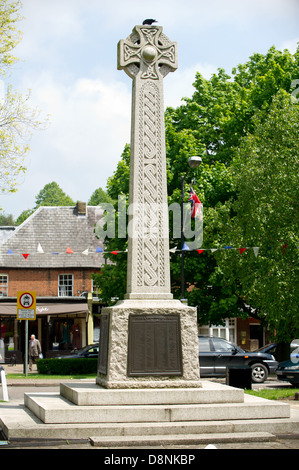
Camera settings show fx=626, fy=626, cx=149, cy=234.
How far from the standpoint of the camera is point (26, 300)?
74.1 feet

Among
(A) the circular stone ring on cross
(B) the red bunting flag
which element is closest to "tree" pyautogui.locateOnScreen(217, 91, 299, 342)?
(B) the red bunting flag

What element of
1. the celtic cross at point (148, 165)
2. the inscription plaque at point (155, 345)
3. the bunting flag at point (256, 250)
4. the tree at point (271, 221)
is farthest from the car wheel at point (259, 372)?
the inscription plaque at point (155, 345)

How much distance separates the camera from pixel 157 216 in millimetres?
11453

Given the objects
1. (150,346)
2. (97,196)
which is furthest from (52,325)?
(97,196)

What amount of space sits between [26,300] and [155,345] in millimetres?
12746

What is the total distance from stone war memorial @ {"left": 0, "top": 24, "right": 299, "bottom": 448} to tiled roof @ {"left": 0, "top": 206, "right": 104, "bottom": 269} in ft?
95.9

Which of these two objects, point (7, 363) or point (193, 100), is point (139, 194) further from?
point (7, 363)

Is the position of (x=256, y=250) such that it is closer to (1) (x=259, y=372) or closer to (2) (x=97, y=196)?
(1) (x=259, y=372)

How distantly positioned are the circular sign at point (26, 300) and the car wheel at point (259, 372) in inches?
339

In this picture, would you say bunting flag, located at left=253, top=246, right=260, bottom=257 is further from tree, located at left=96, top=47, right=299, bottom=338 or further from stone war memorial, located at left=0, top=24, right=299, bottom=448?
stone war memorial, located at left=0, top=24, right=299, bottom=448

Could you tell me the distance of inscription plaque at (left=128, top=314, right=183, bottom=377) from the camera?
34.7ft

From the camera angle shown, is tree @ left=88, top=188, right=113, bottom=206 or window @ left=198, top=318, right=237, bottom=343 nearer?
window @ left=198, top=318, right=237, bottom=343

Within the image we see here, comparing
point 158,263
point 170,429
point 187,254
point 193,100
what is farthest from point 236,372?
point 193,100

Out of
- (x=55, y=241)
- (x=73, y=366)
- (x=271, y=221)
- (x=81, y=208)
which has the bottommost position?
(x=73, y=366)
